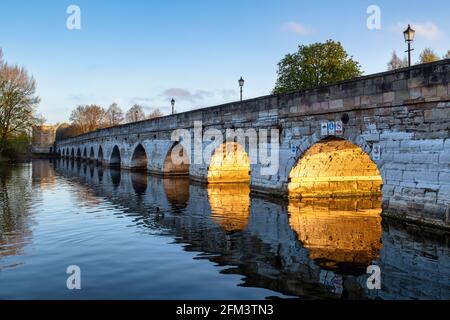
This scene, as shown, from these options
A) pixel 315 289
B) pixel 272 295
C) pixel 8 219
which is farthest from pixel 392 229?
pixel 8 219

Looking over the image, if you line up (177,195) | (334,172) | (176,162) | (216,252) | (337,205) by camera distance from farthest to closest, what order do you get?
1. (176,162)
2. (177,195)
3. (334,172)
4. (337,205)
5. (216,252)

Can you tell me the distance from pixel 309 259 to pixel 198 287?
95.0 inches

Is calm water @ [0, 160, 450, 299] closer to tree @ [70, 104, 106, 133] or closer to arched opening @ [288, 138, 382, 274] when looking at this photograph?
arched opening @ [288, 138, 382, 274]

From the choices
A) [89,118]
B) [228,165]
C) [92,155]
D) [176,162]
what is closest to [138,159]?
[176,162]

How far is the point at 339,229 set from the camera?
9695mm

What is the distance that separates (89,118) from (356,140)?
8018 centimetres

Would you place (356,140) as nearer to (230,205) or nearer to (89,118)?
(230,205)

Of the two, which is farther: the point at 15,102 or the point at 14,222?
the point at 15,102

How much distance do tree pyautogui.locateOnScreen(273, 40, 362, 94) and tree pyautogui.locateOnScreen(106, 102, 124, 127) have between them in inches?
2418

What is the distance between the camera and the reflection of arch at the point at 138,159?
3160 cm

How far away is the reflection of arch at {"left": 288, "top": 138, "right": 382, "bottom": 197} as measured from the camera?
1388 cm

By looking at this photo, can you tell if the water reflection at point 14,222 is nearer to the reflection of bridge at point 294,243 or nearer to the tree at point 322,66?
the reflection of bridge at point 294,243

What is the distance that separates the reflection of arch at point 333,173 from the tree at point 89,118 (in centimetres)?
7535

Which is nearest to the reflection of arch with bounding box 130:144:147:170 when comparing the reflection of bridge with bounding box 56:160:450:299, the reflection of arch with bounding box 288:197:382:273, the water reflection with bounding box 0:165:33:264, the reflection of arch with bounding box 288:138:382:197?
the water reflection with bounding box 0:165:33:264
